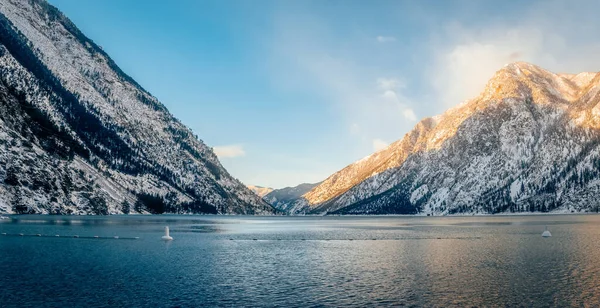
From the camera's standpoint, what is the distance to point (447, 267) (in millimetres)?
54188

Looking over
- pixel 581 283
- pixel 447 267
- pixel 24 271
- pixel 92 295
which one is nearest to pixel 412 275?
pixel 447 267

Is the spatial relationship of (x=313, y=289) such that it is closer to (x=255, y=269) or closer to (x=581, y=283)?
(x=255, y=269)

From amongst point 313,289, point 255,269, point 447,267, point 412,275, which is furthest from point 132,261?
point 447,267

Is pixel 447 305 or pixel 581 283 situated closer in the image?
pixel 447 305

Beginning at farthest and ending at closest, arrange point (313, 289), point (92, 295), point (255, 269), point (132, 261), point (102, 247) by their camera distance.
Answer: point (102, 247), point (132, 261), point (255, 269), point (313, 289), point (92, 295)

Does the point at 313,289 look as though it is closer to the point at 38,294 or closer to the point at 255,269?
the point at 255,269

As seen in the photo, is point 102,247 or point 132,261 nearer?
point 132,261

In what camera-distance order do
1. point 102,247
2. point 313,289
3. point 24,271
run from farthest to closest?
point 102,247, point 24,271, point 313,289

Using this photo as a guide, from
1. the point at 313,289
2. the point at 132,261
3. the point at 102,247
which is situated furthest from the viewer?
the point at 102,247

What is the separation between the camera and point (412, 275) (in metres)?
47.9

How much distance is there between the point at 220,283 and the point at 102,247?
41571mm

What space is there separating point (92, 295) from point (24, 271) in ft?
52.5

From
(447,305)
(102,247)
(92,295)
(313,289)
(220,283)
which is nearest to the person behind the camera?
(447,305)

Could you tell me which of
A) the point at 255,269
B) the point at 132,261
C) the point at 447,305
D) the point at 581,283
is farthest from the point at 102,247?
the point at 581,283
